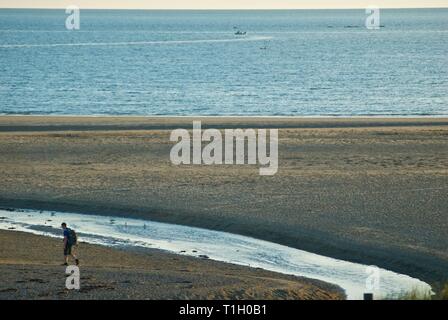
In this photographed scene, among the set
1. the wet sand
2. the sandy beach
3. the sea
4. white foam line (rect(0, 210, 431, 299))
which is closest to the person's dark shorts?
the wet sand

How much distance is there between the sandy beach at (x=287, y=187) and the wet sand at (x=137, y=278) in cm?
367

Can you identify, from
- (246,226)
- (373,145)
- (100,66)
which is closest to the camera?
(246,226)

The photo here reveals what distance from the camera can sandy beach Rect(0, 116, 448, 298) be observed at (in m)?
27.8

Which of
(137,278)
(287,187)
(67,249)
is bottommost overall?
(137,278)

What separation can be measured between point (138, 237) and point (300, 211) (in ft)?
18.0

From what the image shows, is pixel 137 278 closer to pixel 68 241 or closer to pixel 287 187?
pixel 68 241

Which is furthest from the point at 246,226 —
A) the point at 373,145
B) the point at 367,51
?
the point at 367,51

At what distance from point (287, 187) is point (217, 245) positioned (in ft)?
25.2

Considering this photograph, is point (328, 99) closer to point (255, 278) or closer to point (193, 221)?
point (193, 221)

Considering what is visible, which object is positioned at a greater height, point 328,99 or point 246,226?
point 328,99

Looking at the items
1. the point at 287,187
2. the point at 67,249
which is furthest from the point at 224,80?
the point at 67,249

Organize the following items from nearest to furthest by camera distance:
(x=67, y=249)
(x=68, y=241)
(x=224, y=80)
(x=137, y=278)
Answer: (x=137, y=278), (x=68, y=241), (x=67, y=249), (x=224, y=80)

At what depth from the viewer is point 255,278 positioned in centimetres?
2291

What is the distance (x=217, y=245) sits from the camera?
27.6 metres
